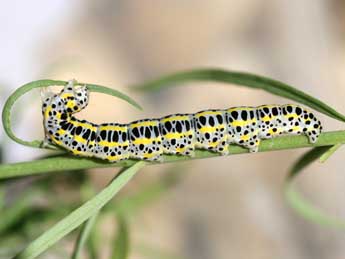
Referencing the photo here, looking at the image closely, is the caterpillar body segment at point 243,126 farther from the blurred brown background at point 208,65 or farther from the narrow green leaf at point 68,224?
the blurred brown background at point 208,65

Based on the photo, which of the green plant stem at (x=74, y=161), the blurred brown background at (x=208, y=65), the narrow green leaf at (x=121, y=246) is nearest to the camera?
the green plant stem at (x=74, y=161)

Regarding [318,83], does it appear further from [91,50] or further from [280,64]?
[91,50]

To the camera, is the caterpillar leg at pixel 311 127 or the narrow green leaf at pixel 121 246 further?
the narrow green leaf at pixel 121 246

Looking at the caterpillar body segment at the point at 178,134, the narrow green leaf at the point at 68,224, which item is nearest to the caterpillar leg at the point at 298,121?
the caterpillar body segment at the point at 178,134

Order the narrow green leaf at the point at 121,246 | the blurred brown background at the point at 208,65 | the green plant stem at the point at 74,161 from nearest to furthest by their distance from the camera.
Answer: the green plant stem at the point at 74,161 → the narrow green leaf at the point at 121,246 → the blurred brown background at the point at 208,65

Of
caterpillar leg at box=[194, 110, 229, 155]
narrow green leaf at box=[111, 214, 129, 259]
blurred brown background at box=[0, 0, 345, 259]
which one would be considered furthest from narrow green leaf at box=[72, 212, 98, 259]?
blurred brown background at box=[0, 0, 345, 259]

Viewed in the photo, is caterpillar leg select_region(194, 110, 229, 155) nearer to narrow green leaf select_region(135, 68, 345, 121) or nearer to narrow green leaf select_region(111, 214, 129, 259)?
narrow green leaf select_region(135, 68, 345, 121)

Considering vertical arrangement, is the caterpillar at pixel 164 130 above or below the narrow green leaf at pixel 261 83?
below

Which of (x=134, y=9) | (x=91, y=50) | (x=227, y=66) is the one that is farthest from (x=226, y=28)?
(x=91, y=50)
